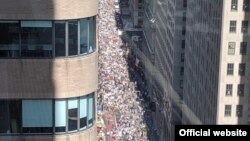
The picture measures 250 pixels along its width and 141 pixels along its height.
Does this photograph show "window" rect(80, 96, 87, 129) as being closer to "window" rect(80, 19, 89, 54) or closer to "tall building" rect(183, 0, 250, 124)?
"window" rect(80, 19, 89, 54)

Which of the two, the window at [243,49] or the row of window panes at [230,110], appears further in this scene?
the row of window panes at [230,110]

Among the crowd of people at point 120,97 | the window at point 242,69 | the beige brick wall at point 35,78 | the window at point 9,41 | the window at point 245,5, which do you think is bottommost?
the crowd of people at point 120,97

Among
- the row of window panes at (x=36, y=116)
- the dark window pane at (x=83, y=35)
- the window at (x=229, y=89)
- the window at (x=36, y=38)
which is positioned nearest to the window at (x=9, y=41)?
the window at (x=36, y=38)

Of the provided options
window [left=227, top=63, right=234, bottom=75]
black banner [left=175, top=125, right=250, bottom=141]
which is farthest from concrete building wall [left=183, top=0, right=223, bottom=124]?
black banner [left=175, top=125, right=250, bottom=141]

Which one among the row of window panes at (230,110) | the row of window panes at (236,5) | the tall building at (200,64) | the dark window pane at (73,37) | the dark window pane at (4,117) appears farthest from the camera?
the row of window panes at (230,110)

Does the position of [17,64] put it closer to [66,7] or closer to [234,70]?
[66,7]

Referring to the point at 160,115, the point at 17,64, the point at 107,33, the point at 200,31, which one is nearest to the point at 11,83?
the point at 17,64

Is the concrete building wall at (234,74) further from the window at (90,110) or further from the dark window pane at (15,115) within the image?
the dark window pane at (15,115)

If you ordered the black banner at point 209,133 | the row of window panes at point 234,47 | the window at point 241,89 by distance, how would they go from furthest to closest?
1. the window at point 241,89
2. the row of window panes at point 234,47
3. the black banner at point 209,133
